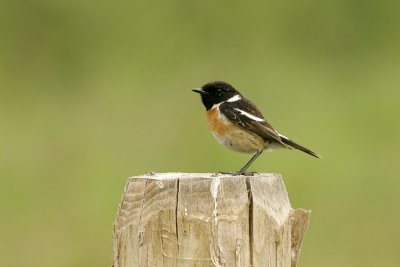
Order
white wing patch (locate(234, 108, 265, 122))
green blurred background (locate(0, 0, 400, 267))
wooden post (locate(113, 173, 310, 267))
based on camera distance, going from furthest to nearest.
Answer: green blurred background (locate(0, 0, 400, 267)) < white wing patch (locate(234, 108, 265, 122)) < wooden post (locate(113, 173, 310, 267))

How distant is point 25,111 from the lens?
15.3 m

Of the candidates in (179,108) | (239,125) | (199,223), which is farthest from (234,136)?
(179,108)

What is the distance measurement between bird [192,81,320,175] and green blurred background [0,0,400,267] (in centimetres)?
393

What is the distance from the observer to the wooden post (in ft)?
15.4

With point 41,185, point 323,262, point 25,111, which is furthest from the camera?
point 25,111

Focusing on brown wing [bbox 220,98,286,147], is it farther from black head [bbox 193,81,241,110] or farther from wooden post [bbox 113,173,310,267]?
wooden post [bbox 113,173,310,267]

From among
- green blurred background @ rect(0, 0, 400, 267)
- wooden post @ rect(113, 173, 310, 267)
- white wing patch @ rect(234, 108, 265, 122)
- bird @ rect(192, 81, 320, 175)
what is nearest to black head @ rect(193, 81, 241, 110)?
bird @ rect(192, 81, 320, 175)

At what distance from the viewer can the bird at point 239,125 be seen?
287 inches

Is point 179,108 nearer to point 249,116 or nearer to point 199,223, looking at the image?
point 249,116

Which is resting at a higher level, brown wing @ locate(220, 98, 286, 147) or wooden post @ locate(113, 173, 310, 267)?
brown wing @ locate(220, 98, 286, 147)

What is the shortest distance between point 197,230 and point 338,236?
732cm

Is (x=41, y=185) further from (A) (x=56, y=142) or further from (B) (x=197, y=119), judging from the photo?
(B) (x=197, y=119)

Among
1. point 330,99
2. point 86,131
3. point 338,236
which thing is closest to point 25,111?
point 86,131

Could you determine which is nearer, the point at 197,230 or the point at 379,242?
the point at 197,230
